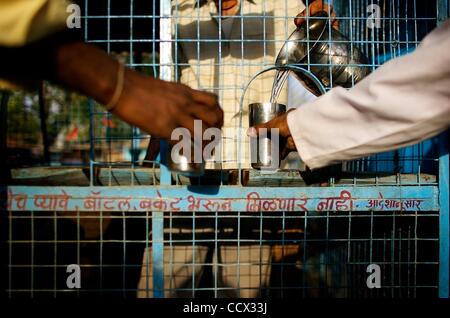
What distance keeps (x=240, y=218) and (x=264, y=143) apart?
0.83 m

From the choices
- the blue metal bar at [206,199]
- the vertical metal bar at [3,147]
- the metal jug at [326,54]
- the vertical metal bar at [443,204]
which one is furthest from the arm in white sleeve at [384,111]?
the vertical metal bar at [3,147]

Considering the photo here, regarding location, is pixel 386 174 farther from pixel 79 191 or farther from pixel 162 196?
pixel 79 191

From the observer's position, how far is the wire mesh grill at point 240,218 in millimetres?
2176

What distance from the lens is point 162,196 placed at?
83.8 inches

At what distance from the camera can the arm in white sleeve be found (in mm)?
1326

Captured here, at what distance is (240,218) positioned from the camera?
8.12 ft

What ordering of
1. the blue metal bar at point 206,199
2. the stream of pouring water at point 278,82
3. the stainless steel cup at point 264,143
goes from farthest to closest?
the stream of pouring water at point 278,82 < the blue metal bar at point 206,199 < the stainless steel cup at point 264,143

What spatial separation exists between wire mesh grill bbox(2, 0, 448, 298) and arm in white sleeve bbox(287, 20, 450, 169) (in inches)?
14.7

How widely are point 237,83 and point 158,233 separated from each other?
3.58ft

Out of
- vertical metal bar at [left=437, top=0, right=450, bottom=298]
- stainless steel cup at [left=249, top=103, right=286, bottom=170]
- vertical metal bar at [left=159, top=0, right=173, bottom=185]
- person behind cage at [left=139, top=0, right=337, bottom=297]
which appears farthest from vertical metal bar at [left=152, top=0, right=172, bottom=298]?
vertical metal bar at [left=437, top=0, right=450, bottom=298]

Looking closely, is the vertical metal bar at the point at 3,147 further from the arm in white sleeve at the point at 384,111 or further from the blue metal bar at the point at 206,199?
the arm in white sleeve at the point at 384,111

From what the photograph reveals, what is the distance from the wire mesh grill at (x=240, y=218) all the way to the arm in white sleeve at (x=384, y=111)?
372 mm

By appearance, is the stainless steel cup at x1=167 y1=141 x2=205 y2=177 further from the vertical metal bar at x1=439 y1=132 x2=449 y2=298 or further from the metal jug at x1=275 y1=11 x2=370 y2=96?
the vertical metal bar at x1=439 y1=132 x2=449 y2=298
